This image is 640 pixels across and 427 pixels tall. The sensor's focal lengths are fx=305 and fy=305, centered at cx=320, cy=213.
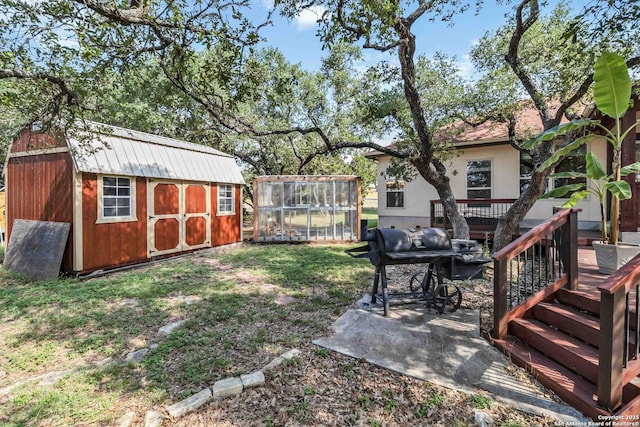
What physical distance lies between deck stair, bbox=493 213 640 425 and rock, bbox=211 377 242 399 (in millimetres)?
2907

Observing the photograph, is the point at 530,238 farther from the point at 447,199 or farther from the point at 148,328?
the point at 148,328

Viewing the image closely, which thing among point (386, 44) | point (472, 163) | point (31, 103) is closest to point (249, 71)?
point (386, 44)

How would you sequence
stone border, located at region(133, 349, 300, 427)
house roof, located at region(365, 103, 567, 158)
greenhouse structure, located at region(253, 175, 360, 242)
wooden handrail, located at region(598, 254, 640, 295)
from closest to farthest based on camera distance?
wooden handrail, located at region(598, 254, 640, 295) < stone border, located at region(133, 349, 300, 427) < house roof, located at region(365, 103, 567, 158) < greenhouse structure, located at region(253, 175, 360, 242)

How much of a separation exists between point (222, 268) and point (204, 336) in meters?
3.91

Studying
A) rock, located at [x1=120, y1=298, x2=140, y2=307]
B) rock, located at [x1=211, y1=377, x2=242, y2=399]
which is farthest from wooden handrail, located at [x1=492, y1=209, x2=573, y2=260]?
rock, located at [x1=120, y1=298, x2=140, y2=307]

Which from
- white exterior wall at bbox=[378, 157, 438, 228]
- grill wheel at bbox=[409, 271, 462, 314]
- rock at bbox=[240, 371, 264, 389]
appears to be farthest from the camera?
white exterior wall at bbox=[378, 157, 438, 228]

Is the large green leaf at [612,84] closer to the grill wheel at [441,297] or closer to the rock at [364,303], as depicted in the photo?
the grill wheel at [441,297]

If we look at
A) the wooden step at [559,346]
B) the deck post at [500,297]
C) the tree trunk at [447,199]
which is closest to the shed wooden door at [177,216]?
the tree trunk at [447,199]

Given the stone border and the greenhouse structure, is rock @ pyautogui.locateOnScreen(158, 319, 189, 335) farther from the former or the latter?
the greenhouse structure

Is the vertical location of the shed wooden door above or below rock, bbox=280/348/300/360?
above

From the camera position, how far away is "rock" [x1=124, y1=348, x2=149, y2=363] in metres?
3.44

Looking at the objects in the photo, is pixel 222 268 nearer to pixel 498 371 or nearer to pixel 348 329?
pixel 348 329

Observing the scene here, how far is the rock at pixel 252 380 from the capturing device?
2933mm

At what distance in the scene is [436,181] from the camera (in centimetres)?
735
